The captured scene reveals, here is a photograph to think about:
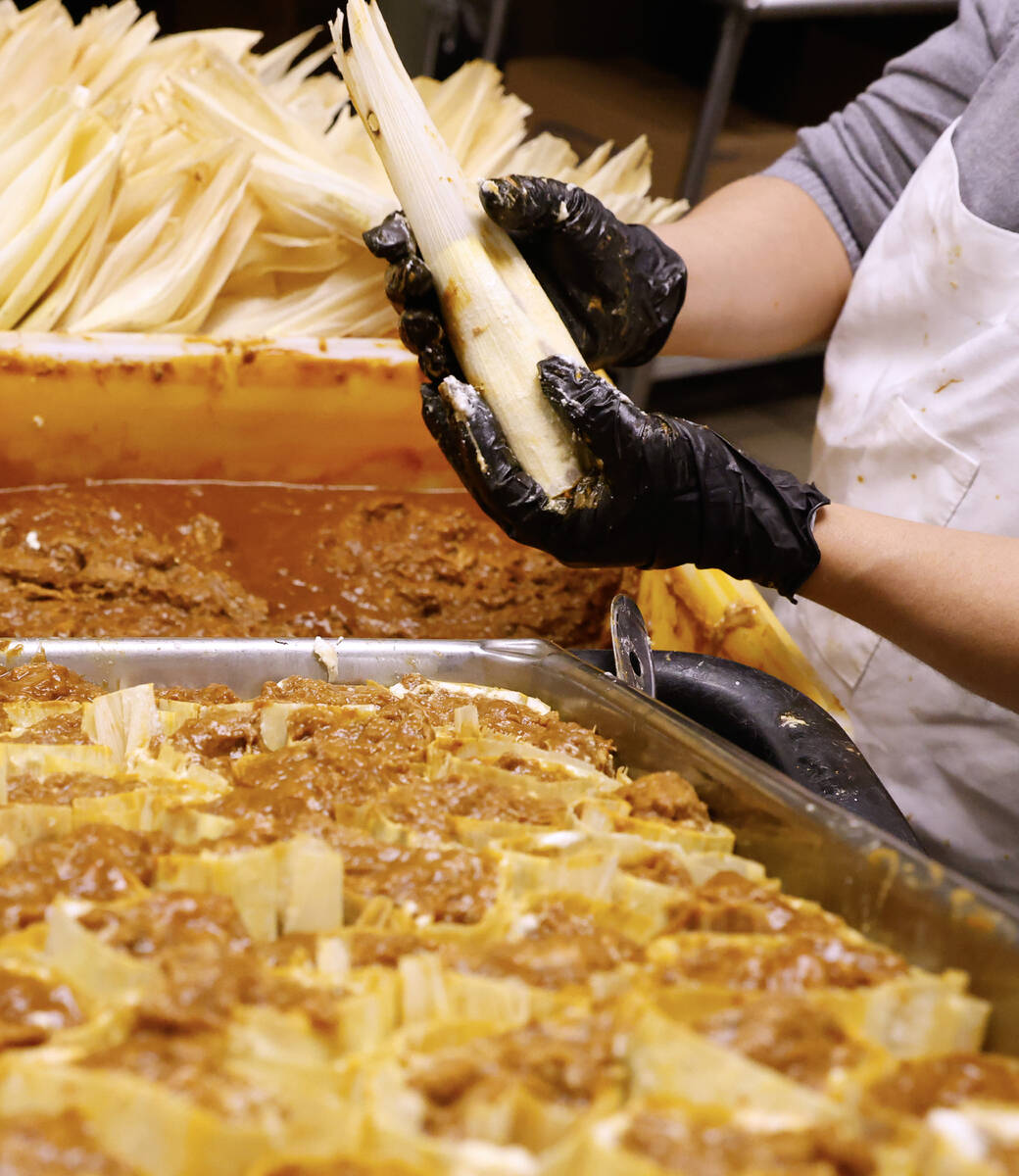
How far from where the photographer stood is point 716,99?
439 centimetres

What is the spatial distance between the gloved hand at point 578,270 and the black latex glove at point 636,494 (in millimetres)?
323

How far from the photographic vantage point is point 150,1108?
708mm

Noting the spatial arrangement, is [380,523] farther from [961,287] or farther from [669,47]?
[669,47]

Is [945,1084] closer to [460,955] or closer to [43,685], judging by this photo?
[460,955]

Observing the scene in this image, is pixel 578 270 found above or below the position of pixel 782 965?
above

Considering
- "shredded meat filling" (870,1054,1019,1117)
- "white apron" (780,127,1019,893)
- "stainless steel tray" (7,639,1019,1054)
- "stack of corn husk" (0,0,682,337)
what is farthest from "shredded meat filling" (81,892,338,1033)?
"stack of corn husk" (0,0,682,337)

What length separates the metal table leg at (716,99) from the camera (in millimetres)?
4219

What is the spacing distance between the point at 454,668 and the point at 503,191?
88cm

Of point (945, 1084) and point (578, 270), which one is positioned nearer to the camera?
point (945, 1084)

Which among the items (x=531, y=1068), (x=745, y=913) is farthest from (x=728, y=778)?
(x=531, y=1068)

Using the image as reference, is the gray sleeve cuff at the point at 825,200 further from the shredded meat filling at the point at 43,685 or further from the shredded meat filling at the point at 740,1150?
the shredded meat filling at the point at 740,1150

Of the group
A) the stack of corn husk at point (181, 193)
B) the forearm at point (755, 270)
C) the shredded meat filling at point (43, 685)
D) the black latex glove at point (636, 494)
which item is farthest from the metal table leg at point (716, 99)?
the shredded meat filling at point (43, 685)

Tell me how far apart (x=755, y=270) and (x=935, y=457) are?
2.16 ft

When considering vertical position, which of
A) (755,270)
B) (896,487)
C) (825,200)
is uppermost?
(825,200)
